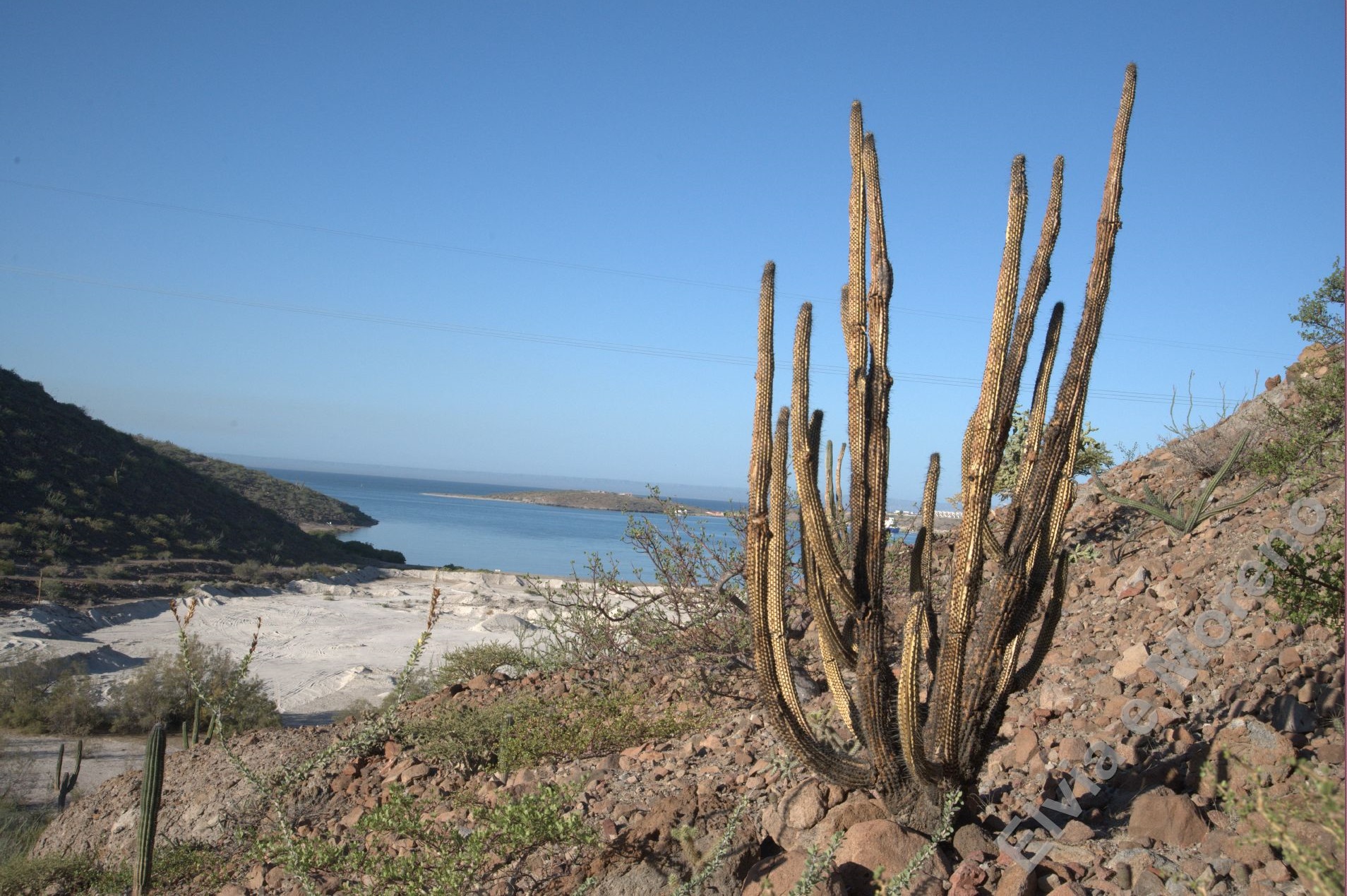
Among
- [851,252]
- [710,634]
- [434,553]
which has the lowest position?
[434,553]

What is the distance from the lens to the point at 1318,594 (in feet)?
14.4

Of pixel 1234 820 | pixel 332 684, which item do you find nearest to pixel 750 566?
pixel 1234 820

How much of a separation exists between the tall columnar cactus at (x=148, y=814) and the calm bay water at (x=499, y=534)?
4.69 metres

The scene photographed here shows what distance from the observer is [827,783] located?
433 cm

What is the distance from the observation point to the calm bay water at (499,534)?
37719mm

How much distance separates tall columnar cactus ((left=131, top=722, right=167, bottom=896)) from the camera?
5383 mm

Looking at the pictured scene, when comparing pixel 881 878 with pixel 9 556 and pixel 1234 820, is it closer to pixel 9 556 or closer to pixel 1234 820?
pixel 1234 820

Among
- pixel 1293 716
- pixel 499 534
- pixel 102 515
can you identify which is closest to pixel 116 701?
pixel 1293 716

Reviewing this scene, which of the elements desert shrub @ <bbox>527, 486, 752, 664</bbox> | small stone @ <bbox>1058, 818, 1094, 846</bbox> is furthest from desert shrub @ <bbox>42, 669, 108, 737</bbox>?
small stone @ <bbox>1058, 818, 1094, 846</bbox>

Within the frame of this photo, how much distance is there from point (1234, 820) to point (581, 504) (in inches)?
3748

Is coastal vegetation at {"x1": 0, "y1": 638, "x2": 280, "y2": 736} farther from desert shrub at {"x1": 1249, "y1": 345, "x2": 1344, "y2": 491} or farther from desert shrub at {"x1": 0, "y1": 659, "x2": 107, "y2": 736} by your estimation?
desert shrub at {"x1": 1249, "y1": 345, "x2": 1344, "y2": 491}

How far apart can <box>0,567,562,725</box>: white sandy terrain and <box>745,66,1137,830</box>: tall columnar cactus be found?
7786 millimetres

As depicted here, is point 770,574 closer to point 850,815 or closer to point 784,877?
point 850,815

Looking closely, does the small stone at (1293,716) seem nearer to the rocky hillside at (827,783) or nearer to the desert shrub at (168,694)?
the rocky hillside at (827,783)
